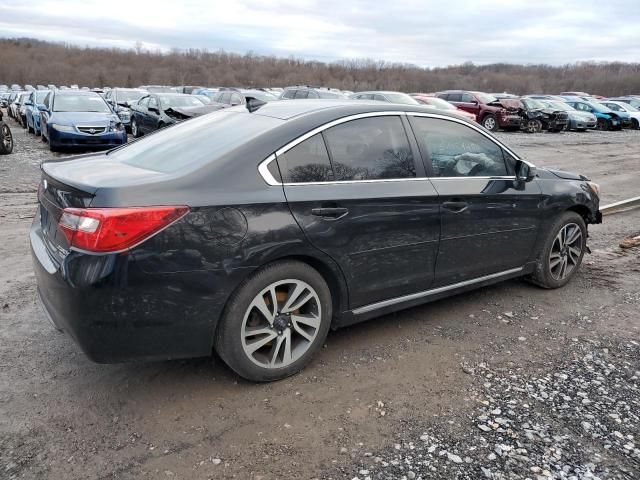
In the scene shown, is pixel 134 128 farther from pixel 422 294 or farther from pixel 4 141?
pixel 422 294

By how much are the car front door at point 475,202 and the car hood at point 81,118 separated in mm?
11303

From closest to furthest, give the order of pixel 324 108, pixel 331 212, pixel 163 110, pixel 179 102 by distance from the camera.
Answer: pixel 331 212 → pixel 324 108 → pixel 163 110 → pixel 179 102

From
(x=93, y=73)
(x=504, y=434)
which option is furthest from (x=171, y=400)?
(x=93, y=73)

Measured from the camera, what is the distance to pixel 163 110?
1532 centimetres

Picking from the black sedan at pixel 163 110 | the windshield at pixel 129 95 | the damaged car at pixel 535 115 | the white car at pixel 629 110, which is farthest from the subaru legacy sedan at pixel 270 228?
the white car at pixel 629 110

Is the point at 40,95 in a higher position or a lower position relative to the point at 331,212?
lower

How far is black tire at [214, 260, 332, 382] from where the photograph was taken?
3.08 metres

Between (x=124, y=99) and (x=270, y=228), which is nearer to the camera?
(x=270, y=228)

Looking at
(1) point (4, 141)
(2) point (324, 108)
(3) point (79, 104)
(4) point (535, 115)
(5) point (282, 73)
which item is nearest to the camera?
(2) point (324, 108)

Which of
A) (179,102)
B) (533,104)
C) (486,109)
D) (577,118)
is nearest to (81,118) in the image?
(179,102)

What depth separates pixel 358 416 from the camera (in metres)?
3.04

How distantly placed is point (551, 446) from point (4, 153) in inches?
539

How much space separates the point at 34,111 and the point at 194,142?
52.5ft

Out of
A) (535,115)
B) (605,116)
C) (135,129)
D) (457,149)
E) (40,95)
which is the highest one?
(605,116)
